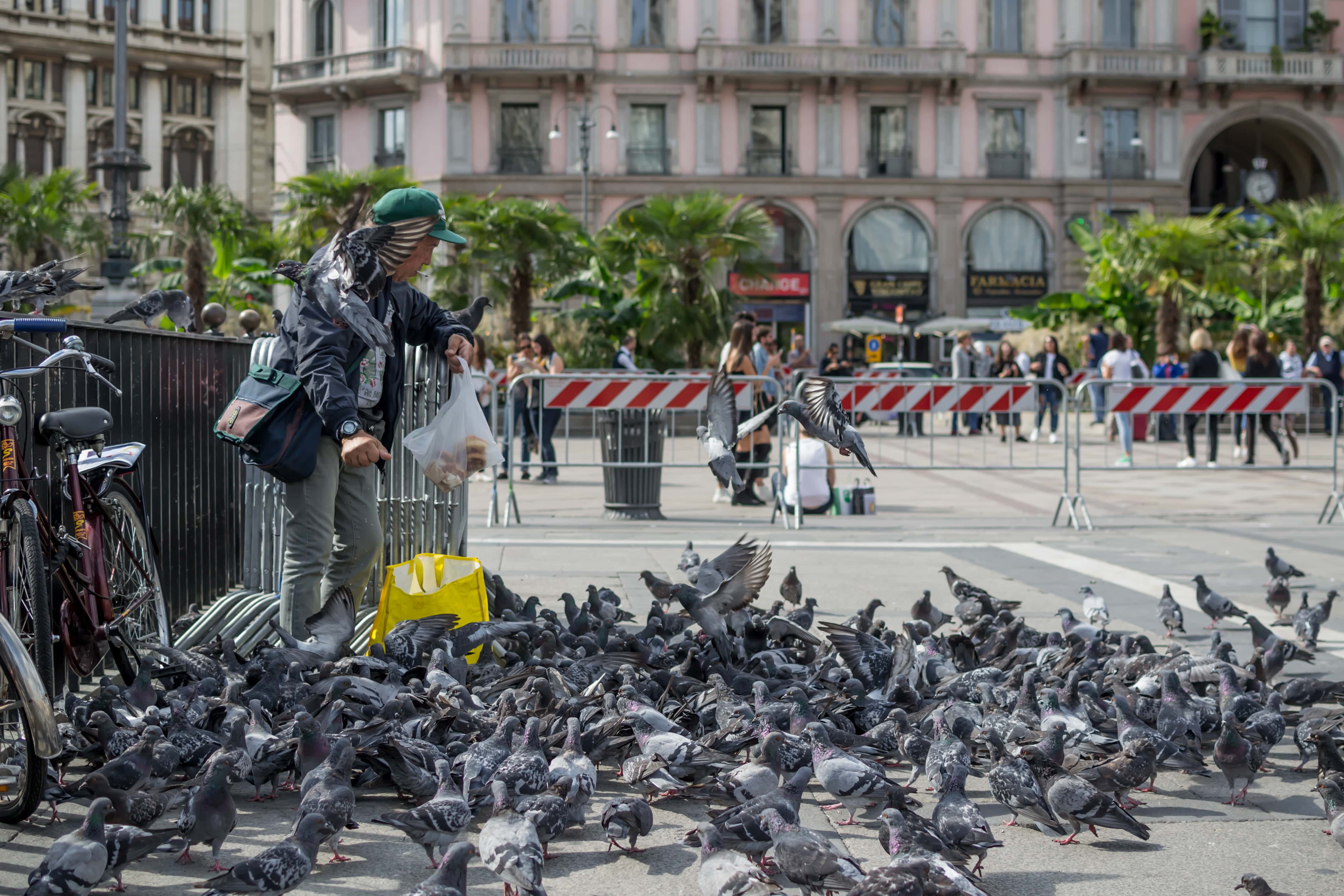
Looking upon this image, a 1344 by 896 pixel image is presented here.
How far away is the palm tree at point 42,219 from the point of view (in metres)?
43.3

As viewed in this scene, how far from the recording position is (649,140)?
43.8 m

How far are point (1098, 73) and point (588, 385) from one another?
35.6 m

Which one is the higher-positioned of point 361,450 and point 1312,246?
point 1312,246

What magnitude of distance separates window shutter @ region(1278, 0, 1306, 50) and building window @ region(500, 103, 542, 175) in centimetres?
2453

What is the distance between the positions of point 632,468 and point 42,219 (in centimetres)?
3741

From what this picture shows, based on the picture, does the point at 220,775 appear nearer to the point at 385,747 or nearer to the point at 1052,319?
the point at 385,747

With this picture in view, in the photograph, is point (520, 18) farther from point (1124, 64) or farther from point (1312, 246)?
point (1312, 246)

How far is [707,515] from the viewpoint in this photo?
1320 cm

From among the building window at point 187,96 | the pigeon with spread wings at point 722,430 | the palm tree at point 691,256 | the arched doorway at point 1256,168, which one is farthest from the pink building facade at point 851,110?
the pigeon with spread wings at point 722,430

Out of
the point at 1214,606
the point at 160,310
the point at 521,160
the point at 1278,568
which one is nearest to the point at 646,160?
the point at 521,160

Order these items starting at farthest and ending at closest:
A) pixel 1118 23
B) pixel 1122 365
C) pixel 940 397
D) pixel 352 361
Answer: pixel 1118 23 < pixel 1122 365 < pixel 940 397 < pixel 352 361

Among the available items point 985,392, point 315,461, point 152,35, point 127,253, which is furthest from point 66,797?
point 152,35

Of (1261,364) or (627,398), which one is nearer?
(627,398)

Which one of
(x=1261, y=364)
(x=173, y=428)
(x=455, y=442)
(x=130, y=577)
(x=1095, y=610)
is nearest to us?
(x=130, y=577)
